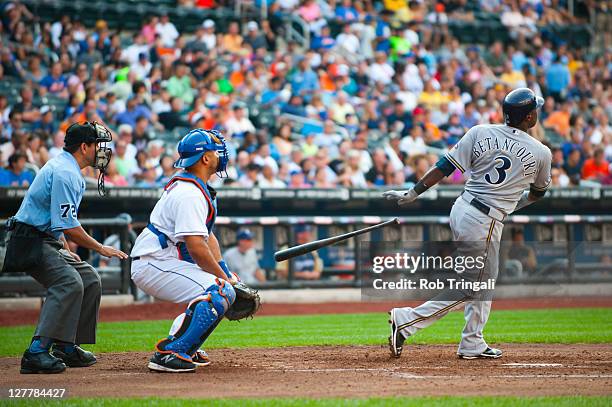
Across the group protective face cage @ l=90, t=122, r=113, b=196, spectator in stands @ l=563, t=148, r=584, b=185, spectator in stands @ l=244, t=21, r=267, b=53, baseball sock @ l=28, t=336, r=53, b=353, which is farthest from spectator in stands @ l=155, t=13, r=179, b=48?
baseball sock @ l=28, t=336, r=53, b=353

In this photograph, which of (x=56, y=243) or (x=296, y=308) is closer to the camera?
(x=56, y=243)

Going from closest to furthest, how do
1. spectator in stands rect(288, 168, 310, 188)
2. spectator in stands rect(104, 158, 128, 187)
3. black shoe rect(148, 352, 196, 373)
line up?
black shoe rect(148, 352, 196, 373), spectator in stands rect(104, 158, 128, 187), spectator in stands rect(288, 168, 310, 188)

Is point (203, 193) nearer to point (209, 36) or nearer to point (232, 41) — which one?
point (209, 36)

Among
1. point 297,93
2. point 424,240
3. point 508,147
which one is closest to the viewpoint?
point 508,147

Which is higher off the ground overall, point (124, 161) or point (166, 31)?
point (166, 31)

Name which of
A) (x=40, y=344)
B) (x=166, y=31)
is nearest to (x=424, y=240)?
(x=166, y=31)

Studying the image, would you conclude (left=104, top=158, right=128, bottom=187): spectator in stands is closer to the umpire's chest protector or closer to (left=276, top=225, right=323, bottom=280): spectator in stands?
(left=276, top=225, right=323, bottom=280): spectator in stands

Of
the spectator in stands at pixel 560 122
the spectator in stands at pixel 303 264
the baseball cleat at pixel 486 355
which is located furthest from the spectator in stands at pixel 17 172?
the spectator in stands at pixel 560 122

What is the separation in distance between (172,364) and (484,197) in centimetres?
260

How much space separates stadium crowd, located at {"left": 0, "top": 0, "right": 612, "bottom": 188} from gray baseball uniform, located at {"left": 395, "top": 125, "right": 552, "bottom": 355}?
7.30 metres

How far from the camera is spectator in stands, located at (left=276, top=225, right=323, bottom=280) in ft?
44.8

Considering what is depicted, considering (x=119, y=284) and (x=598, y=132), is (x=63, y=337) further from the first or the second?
(x=598, y=132)

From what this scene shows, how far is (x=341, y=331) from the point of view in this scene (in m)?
9.55

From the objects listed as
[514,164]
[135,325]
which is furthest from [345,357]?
[135,325]
